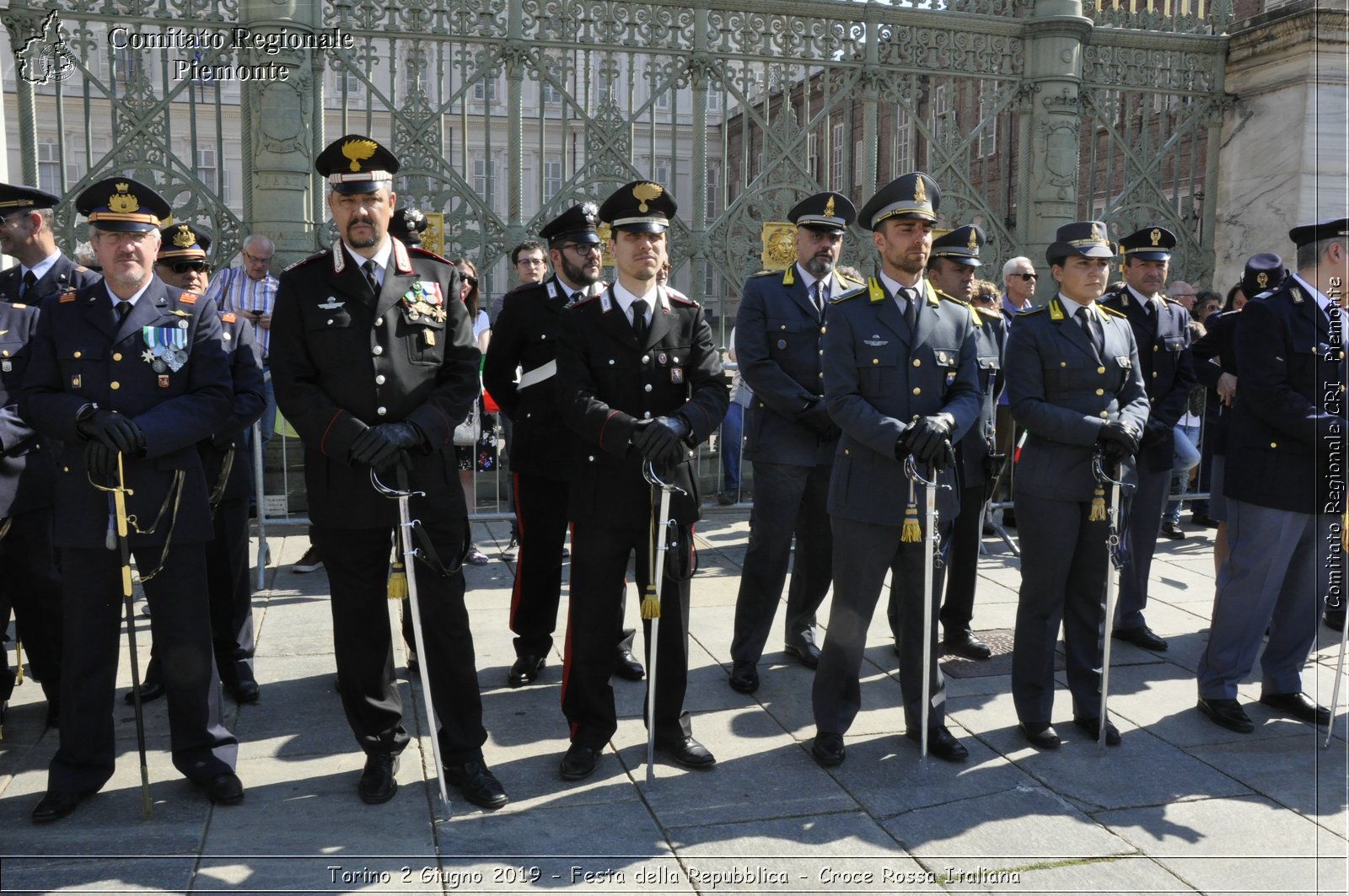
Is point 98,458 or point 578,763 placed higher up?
point 98,458

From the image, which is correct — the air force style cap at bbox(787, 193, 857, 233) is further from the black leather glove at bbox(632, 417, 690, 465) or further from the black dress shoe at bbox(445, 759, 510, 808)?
the black dress shoe at bbox(445, 759, 510, 808)

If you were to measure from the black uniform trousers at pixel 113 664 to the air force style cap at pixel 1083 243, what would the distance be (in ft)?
12.7

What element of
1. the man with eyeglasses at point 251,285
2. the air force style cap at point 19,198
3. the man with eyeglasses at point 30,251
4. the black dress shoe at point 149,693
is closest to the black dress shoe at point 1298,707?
the black dress shoe at point 149,693

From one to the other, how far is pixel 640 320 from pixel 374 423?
1.11 m

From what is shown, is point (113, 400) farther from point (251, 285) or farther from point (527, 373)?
point (251, 285)

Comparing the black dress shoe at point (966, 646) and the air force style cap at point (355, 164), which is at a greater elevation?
the air force style cap at point (355, 164)

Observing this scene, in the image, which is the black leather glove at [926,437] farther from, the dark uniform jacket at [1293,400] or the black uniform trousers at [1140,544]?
the black uniform trousers at [1140,544]

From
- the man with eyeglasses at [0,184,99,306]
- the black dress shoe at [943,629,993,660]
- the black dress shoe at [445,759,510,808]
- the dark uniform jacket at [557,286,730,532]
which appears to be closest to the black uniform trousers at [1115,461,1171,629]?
the black dress shoe at [943,629,993,660]

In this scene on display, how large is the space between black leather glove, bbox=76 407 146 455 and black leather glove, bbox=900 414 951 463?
2806 mm

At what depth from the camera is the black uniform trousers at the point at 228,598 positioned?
5223 mm

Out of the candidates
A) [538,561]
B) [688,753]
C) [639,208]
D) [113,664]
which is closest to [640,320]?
[639,208]

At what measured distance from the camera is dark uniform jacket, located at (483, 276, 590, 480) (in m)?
5.42

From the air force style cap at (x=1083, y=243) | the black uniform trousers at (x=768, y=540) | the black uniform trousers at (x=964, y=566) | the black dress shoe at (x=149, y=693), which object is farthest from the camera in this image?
the black uniform trousers at (x=964, y=566)

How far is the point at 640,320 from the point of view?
14.7 feet
